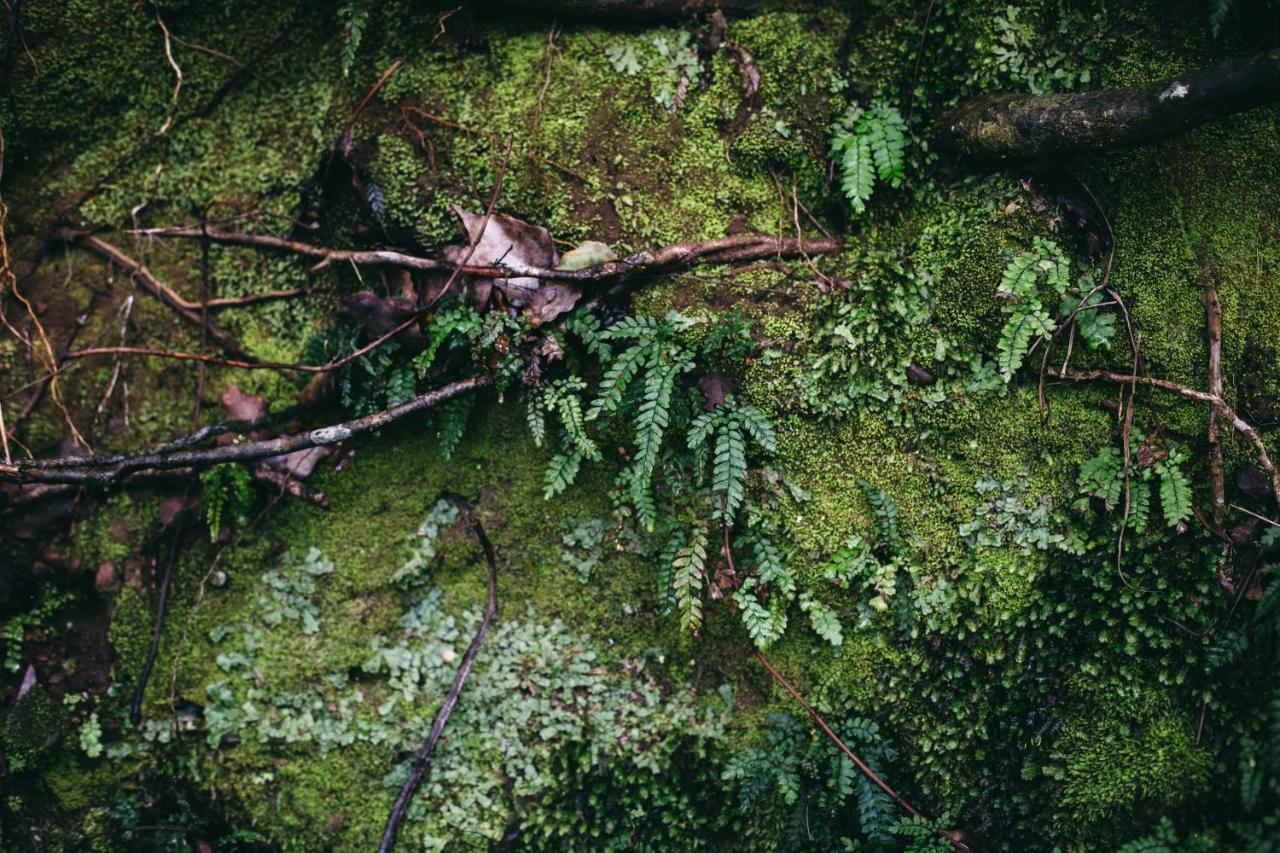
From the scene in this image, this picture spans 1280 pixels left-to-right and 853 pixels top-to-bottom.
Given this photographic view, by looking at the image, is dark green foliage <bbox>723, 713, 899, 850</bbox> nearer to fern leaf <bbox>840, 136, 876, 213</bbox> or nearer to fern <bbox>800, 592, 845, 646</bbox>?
fern <bbox>800, 592, 845, 646</bbox>

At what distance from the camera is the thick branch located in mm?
2732

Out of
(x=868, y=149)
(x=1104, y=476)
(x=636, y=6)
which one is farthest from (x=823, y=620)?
(x=636, y=6)

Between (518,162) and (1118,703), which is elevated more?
(518,162)

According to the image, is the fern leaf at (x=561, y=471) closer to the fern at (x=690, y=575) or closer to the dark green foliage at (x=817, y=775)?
the fern at (x=690, y=575)

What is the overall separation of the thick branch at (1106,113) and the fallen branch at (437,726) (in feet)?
10.9

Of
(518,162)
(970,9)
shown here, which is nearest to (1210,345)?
(970,9)

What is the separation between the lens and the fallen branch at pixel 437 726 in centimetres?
369

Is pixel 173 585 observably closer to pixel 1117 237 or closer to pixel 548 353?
pixel 548 353

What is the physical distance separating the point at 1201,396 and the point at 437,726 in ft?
13.2

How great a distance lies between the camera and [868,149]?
3596 millimetres

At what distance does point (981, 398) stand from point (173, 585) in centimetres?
445

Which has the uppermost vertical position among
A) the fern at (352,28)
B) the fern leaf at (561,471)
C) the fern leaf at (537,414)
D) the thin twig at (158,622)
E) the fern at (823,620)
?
the fern at (352,28)

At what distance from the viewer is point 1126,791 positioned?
3.29 metres

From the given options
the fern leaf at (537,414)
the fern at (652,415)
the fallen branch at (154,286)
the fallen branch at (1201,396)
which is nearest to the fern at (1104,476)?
the fallen branch at (1201,396)
